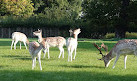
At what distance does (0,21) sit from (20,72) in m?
42.5

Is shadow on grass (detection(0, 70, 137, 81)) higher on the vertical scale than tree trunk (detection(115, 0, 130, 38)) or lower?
lower

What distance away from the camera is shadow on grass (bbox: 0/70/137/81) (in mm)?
7445

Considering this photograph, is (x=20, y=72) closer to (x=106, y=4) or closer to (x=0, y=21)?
(x=106, y=4)

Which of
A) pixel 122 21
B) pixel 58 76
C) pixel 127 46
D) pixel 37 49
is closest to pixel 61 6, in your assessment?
pixel 122 21

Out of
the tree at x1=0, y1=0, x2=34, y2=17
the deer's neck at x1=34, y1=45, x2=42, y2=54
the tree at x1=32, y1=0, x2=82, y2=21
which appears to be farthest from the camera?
the tree at x1=32, y1=0, x2=82, y2=21

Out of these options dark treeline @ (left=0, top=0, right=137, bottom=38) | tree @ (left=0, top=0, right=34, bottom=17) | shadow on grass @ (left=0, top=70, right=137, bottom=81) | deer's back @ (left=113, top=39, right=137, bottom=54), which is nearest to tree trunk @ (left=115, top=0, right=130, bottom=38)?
dark treeline @ (left=0, top=0, right=137, bottom=38)

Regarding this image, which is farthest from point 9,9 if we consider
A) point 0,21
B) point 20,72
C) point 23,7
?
A: point 20,72

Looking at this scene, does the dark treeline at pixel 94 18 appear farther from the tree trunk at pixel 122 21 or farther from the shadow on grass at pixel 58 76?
the shadow on grass at pixel 58 76

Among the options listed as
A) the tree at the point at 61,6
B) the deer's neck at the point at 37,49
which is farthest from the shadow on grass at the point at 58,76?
the tree at the point at 61,6

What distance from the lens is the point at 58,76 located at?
7816 millimetres

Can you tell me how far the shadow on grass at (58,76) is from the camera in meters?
7.45

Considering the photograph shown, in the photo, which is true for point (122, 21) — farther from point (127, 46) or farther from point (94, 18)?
point (127, 46)

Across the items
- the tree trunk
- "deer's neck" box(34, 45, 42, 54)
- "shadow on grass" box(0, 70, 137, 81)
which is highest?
the tree trunk

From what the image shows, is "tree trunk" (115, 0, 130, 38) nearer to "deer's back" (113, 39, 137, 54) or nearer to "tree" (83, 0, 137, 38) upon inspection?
"tree" (83, 0, 137, 38)
